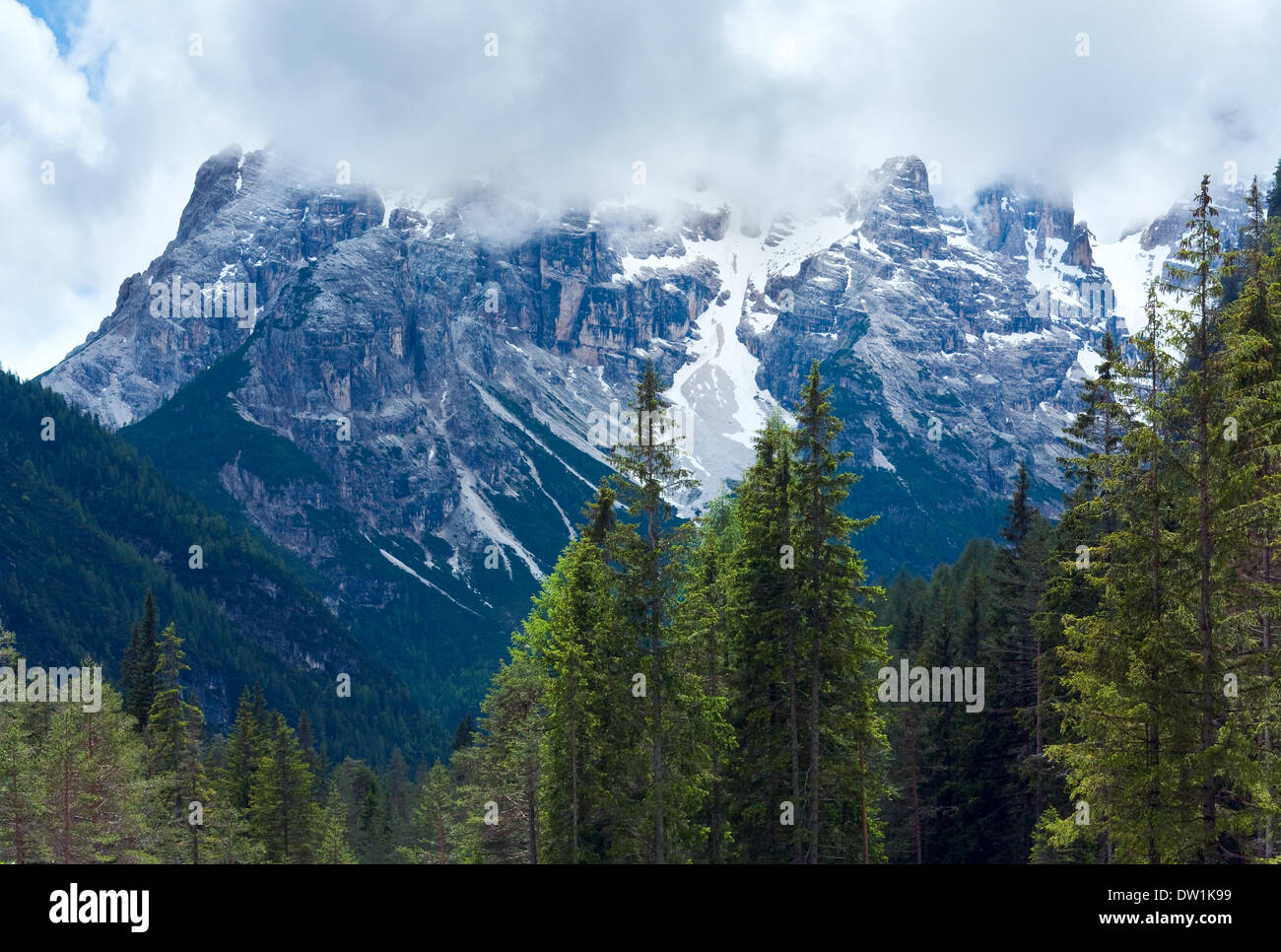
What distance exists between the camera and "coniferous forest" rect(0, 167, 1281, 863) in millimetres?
19844

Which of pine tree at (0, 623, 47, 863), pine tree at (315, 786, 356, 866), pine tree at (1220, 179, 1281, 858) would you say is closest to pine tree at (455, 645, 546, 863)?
pine tree at (0, 623, 47, 863)

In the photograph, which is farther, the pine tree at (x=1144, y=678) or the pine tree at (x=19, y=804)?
the pine tree at (x=19, y=804)

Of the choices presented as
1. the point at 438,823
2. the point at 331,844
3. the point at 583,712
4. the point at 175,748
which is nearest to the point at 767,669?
the point at 583,712

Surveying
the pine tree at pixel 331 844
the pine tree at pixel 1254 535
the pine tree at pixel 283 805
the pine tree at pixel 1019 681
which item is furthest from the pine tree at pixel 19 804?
the pine tree at pixel 1254 535

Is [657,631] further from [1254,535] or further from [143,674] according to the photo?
[143,674]

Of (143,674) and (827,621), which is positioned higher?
(827,621)

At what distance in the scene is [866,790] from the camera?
31.8 meters

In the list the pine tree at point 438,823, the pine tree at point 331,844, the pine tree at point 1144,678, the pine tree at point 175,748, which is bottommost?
the pine tree at point 331,844

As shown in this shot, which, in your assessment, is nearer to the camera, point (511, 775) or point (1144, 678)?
point (1144, 678)

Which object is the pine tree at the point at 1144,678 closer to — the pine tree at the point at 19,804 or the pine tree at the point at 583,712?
the pine tree at the point at 583,712

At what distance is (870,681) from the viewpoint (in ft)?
95.0

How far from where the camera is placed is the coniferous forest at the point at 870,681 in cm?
1984

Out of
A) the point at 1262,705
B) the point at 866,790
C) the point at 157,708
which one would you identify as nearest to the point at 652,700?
the point at 866,790
